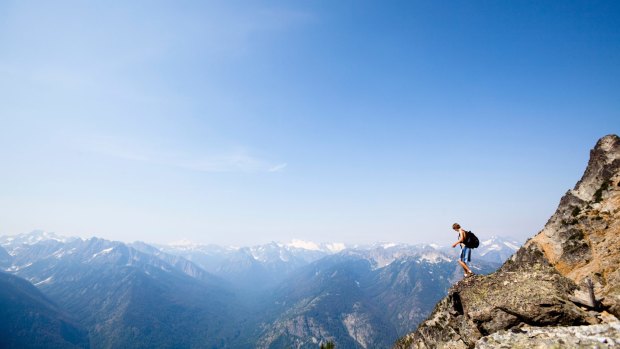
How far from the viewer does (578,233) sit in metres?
35.6

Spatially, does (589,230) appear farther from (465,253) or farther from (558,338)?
(558,338)

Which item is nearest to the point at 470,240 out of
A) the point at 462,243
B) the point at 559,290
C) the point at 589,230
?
the point at 462,243

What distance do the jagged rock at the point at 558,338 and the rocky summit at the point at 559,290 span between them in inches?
1.4

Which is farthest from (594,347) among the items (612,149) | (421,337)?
(612,149)

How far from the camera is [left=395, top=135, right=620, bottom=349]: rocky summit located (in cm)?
1622

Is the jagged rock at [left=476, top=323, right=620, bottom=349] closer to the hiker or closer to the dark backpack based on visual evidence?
the hiker

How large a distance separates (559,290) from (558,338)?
Answer: 8.48 m

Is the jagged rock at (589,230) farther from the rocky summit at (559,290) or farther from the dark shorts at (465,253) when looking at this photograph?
the dark shorts at (465,253)

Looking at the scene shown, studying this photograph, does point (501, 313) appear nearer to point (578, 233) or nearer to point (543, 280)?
point (543, 280)

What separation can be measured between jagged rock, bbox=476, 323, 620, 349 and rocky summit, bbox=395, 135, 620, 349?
3cm

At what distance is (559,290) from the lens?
21.1 metres

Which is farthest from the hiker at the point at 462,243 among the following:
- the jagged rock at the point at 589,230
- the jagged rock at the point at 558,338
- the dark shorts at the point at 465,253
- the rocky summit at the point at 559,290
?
the jagged rock at the point at 589,230

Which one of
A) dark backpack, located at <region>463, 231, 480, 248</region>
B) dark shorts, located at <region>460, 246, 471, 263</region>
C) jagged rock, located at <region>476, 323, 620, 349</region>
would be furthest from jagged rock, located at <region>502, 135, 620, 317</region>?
jagged rock, located at <region>476, 323, 620, 349</region>

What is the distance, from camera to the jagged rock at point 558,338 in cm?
1329
